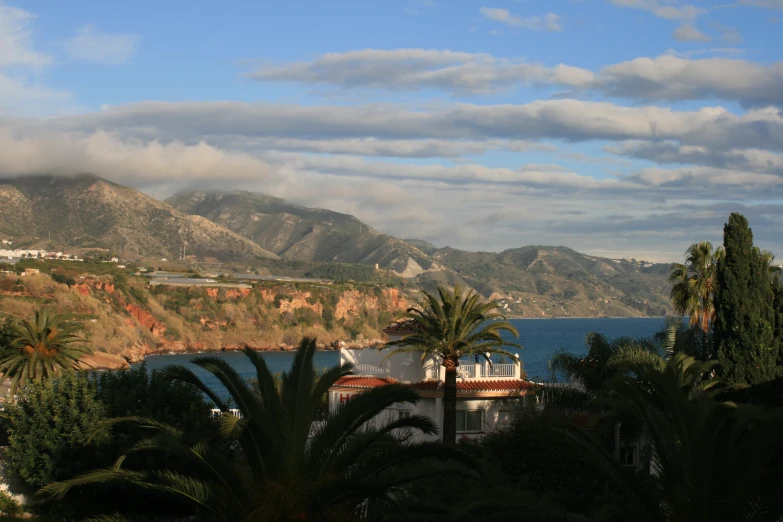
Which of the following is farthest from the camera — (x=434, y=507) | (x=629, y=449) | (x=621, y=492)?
(x=629, y=449)

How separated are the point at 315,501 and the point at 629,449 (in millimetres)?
23088

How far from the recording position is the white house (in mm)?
37406

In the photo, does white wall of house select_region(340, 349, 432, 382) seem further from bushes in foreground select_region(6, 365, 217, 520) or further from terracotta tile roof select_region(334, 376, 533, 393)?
bushes in foreground select_region(6, 365, 217, 520)

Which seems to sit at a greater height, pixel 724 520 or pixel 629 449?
pixel 724 520

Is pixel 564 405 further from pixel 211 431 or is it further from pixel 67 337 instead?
pixel 67 337

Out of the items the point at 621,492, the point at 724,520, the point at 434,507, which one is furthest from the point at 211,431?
the point at 724,520

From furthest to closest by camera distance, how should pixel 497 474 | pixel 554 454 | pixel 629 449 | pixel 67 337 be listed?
pixel 67 337
pixel 629 449
pixel 554 454
pixel 497 474

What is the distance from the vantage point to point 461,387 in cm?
3766

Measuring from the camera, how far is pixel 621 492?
1376 centimetres

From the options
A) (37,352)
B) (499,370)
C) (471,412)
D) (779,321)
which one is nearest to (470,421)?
(471,412)

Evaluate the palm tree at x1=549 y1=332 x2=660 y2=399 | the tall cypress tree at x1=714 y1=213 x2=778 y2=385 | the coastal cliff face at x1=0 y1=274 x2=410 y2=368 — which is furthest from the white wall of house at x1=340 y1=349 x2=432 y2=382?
the coastal cliff face at x1=0 y1=274 x2=410 y2=368

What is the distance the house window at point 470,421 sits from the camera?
37.8 m

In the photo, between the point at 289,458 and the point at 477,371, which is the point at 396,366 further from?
the point at 289,458

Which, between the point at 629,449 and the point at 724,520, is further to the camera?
the point at 629,449
